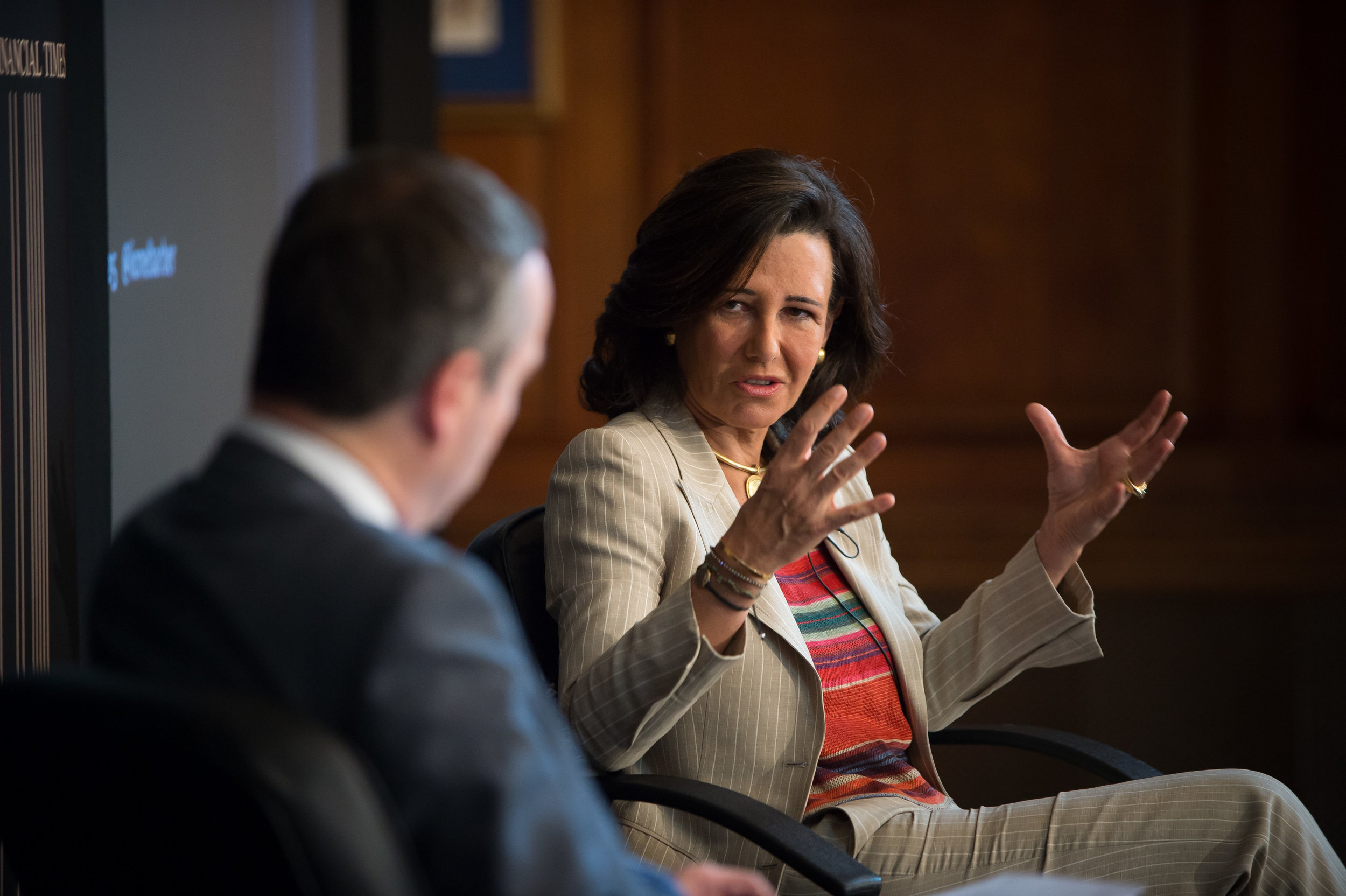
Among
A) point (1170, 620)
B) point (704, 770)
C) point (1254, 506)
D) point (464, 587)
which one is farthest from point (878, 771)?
point (1254, 506)

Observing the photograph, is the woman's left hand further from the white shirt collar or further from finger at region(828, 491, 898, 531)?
the white shirt collar

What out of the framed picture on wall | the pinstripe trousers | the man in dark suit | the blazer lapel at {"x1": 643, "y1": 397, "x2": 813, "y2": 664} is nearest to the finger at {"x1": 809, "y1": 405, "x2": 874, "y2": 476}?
the blazer lapel at {"x1": 643, "y1": 397, "x2": 813, "y2": 664}

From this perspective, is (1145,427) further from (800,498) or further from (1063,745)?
(800,498)

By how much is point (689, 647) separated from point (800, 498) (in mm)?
211

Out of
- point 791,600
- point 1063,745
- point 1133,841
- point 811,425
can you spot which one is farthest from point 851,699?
point 811,425

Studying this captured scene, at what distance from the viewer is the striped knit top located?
173 cm

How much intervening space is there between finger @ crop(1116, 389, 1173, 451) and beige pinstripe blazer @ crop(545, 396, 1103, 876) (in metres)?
0.20

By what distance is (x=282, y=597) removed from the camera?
29.7 inches

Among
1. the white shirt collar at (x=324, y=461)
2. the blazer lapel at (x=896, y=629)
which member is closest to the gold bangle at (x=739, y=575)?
the blazer lapel at (x=896, y=629)

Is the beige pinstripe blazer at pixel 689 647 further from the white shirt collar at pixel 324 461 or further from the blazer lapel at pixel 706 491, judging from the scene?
the white shirt collar at pixel 324 461

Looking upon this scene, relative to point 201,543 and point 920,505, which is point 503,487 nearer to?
point 920,505

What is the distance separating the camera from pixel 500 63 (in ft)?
19.6

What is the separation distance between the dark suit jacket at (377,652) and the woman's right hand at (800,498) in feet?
2.18

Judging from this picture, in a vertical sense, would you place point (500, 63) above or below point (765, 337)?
above
